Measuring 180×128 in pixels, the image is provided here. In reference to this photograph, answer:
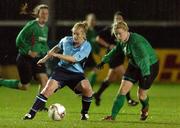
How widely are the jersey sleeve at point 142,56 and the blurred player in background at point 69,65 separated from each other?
2.65 feet

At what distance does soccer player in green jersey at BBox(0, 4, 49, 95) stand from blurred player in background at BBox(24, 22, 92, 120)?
2.03 meters

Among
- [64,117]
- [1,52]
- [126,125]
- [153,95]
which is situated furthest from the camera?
[1,52]

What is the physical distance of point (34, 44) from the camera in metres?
15.4

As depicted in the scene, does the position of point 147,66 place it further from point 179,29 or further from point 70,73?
point 179,29

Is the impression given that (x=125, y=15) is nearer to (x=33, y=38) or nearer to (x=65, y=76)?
(x=33, y=38)

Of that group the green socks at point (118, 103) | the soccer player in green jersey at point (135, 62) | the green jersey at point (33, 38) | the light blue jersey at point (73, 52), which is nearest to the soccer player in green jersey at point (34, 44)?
the green jersey at point (33, 38)

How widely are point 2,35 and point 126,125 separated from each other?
41.7 ft

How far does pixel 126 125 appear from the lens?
42.2 feet

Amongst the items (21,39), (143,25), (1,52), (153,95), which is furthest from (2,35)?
(21,39)

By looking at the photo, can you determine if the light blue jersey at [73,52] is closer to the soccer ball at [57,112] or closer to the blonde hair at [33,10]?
the soccer ball at [57,112]

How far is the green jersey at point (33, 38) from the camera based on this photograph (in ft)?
50.1

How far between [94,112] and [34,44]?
1764 mm

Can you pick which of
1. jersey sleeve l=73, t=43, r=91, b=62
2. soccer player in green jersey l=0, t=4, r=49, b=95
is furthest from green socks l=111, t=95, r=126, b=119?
soccer player in green jersey l=0, t=4, r=49, b=95

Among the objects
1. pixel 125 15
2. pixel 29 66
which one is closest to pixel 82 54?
pixel 29 66
